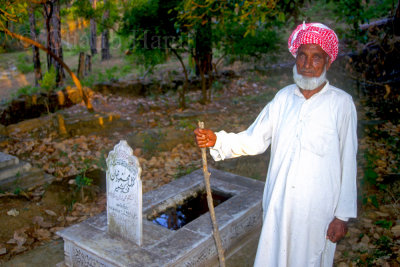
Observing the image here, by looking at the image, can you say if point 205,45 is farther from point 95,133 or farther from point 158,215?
point 158,215

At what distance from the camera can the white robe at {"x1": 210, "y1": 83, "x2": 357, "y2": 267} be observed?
2754 mm

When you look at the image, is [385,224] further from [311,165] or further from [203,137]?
[203,137]

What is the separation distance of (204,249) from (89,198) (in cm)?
269

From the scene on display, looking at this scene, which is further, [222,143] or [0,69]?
[0,69]

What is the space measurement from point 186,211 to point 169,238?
2.86 feet

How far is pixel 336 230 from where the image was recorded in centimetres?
277

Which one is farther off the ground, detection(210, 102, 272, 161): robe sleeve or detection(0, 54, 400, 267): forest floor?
detection(210, 102, 272, 161): robe sleeve

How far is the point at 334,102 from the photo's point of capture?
278 centimetres

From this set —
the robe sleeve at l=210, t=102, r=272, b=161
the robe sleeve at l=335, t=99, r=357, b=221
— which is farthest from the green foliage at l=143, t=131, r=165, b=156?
the robe sleeve at l=335, t=99, r=357, b=221

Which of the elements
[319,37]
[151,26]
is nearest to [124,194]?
[319,37]

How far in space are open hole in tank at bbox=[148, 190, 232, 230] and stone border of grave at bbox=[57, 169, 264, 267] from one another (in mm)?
84

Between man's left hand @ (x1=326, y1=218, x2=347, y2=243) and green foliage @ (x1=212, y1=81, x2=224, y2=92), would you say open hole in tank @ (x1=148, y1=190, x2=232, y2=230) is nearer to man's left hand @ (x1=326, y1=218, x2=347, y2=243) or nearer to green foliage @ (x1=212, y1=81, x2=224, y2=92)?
man's left hand @ (x1=326, y1=218, x2=347, y2=243)

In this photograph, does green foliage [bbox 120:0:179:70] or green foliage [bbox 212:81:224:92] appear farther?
green foliage [bbox 212:81:224:92]

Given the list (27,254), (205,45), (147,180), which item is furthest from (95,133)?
(27,254)
